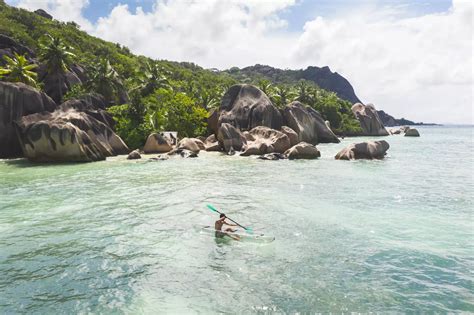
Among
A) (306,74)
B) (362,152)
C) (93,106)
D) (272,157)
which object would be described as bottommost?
(272,157)

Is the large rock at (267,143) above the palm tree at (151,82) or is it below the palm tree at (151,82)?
below

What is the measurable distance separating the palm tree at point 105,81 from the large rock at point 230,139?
56.9 feet

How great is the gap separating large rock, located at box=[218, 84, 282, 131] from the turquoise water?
915 inches

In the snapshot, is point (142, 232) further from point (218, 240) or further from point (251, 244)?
point (251, 244)

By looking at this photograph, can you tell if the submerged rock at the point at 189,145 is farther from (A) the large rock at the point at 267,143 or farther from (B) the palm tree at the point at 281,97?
(B) the palm tree at the point at 281,97

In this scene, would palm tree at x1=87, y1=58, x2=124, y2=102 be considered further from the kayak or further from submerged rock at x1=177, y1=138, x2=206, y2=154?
the kayak

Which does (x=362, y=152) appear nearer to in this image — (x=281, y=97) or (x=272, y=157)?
(x=272, y=157)

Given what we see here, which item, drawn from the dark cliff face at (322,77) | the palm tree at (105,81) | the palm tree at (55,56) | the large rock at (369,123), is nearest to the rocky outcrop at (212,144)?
the palm tree at (105,81)

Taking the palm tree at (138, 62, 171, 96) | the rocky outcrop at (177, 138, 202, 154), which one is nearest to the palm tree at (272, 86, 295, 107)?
the palm tree at (138, 62, 171, 96)

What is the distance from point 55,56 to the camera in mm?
44312

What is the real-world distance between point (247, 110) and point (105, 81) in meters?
18.7

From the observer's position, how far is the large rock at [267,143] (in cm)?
3772

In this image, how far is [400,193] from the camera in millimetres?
20141

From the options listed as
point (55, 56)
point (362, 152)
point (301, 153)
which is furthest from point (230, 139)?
point (55, 56)
